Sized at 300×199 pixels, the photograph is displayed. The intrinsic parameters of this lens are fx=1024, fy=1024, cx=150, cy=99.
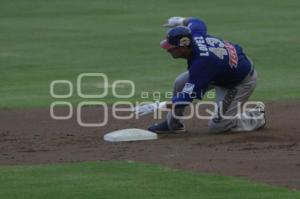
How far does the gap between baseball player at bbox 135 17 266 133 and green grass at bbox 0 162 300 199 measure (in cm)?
165

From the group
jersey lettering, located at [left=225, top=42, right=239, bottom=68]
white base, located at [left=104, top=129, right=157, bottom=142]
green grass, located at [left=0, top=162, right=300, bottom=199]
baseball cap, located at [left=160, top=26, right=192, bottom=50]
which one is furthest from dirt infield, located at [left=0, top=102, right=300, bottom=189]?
baseball cap, located at [left=160, top=26, right=192, bottom=50]

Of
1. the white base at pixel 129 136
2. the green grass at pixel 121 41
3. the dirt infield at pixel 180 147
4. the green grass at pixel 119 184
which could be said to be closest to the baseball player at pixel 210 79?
the dirt infield at pixel 180 147

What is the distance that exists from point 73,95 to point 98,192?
8.24 meters

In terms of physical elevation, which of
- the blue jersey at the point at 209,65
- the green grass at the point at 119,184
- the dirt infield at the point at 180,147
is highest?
the blue jersey at the point at 209,65

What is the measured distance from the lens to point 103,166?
33.2 feet

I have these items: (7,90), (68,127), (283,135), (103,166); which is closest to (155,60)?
(7,90)

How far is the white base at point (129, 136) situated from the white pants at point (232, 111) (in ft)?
1.63

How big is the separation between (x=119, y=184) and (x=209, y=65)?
2783 mm

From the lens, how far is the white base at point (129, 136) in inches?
467

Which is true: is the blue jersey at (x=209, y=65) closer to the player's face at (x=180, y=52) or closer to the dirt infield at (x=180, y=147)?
the player's face at (x=180, y=52)

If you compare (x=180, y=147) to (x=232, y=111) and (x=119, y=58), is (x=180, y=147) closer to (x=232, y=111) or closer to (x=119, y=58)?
(x=232, y=111)

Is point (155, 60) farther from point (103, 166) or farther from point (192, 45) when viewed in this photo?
point (103, 166)

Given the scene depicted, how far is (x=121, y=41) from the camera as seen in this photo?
82.0ft

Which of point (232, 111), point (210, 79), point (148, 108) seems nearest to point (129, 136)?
point (148, 108)
